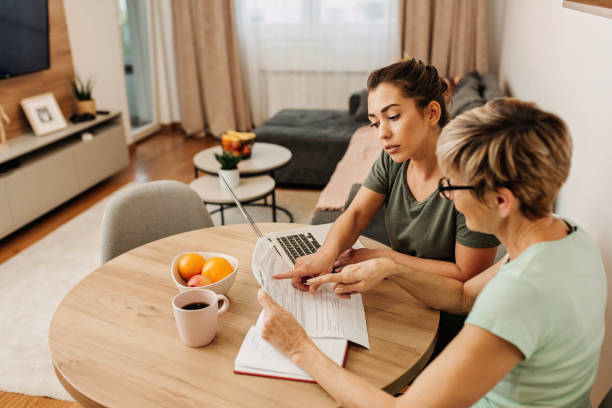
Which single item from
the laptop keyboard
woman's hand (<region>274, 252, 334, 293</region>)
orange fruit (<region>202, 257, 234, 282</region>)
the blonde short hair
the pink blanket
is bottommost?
the pink blanket

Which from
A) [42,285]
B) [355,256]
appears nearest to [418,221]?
[355,256]

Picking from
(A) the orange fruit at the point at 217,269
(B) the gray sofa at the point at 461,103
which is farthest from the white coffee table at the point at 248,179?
(A) the orange fruit at the point at 217,269

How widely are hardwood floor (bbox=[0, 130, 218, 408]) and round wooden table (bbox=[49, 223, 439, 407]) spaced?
866mm

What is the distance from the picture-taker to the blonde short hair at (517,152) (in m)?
0.80

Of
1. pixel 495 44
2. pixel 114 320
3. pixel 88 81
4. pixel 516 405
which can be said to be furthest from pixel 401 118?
pixel 495 44

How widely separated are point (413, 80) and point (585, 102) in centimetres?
58

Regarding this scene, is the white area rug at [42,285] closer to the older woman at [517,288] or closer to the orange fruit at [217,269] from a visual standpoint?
the orange fruit at [217,269]

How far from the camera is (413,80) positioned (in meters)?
1.35

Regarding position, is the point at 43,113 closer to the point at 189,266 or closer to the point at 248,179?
the point at 248,179

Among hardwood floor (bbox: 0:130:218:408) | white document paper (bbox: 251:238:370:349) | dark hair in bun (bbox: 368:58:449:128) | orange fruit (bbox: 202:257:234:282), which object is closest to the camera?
white document paper (bbox: 251:238:370:349)

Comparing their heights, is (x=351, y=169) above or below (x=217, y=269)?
below

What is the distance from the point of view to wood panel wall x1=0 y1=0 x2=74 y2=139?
3445 mm

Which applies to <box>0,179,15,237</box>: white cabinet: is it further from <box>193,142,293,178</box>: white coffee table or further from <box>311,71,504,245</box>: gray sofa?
<box>311,71,504,245</box>: gray sofa

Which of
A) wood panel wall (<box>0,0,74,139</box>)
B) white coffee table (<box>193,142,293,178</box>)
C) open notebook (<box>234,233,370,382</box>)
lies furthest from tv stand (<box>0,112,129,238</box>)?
open notebook (<box>234,233,370,382</box>)
